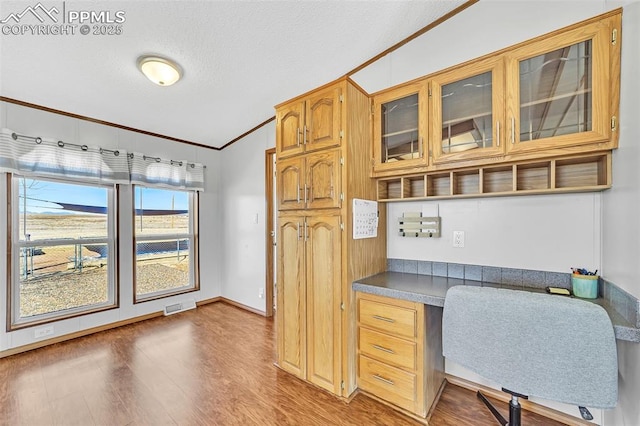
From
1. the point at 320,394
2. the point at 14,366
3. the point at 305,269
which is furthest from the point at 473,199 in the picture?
the point at 14,366

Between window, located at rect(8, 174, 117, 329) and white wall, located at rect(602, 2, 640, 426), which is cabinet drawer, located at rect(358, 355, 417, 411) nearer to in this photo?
A: white wall, located at rect(602, 2, 640, 426)

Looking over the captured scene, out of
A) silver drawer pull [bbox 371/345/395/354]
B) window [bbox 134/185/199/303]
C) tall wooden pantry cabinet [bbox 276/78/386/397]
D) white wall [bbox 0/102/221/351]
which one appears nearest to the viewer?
silver drawer pull [bbox 371/345/395/354]

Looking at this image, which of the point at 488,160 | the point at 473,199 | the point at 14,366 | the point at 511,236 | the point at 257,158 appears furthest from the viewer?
the point at 257,158

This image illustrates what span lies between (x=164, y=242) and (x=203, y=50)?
271 centimetres

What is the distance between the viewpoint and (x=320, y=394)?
2062mm

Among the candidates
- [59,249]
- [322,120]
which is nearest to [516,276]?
[322,120]

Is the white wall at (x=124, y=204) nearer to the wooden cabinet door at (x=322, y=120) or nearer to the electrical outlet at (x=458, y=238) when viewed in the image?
the wooden cabinet door at (x=322, y=120)

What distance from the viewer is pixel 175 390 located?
2111 millimetres

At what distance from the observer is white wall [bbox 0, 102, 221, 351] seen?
2.68 m

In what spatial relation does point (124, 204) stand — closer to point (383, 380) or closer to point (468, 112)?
point (383, 380)

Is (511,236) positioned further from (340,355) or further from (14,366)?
(14,366)

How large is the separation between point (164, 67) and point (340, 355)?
2.74m

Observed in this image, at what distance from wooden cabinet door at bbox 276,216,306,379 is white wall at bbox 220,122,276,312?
136cm

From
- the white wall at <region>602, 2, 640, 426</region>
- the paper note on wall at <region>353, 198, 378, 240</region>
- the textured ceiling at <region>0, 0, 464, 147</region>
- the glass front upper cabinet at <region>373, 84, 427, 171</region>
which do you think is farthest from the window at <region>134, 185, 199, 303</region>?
the white wall at <region>602, 2, 640, 426</region>
